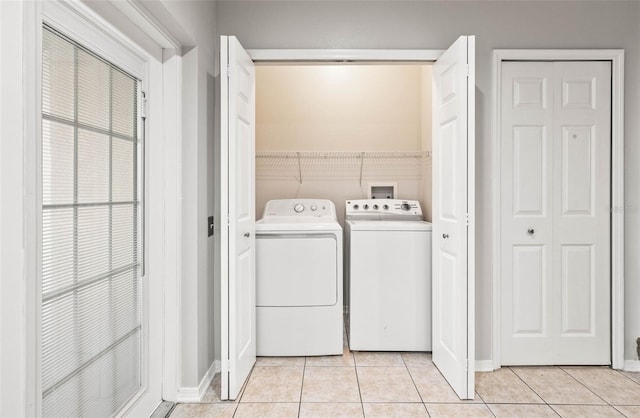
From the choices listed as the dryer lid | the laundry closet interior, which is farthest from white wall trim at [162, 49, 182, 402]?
the dryer lid

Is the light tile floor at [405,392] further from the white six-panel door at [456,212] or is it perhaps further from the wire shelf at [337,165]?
the wire shelf at [337,165]

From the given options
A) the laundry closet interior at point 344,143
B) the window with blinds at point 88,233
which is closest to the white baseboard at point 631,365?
the laundry closet interior at point 344,143

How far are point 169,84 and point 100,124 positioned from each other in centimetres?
63

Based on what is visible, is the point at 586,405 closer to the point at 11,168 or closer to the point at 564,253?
the point at 564,253

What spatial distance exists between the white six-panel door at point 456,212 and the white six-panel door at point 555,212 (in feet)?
1.41

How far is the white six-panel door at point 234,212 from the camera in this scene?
2.19 m

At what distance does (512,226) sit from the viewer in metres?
2.72

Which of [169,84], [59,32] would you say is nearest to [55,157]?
[59,32]

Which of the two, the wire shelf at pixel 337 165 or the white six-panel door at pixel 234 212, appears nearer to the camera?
the white six-panel door at pixel 234 212

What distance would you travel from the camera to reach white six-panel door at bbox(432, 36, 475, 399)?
7.39 feet

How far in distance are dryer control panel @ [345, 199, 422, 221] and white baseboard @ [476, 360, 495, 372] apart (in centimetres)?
139

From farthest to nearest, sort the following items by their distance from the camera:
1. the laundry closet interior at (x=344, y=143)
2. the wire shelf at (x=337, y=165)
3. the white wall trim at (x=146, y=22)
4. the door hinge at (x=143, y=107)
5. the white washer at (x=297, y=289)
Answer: the wire shelf at (x=337, y=165) → the laundry closet interior at (x=344, y=143) → the white washer at (x=297, y=289) → the door hinge at (x=143, y=107) → the white wall trim at (x=146, y=22)

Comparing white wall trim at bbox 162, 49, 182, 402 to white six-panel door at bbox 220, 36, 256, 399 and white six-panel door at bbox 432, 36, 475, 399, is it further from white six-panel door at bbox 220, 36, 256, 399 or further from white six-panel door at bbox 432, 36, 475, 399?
white six-panel door at bbox 432, 36, 475, 399

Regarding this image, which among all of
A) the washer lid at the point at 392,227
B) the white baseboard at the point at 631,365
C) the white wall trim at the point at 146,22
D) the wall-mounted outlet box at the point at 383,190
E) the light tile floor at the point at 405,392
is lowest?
the light tile floor at the point at 405,392
